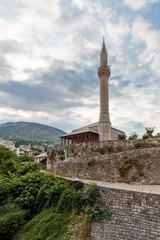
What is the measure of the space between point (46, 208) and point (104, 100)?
2209cm

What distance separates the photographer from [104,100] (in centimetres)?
2789

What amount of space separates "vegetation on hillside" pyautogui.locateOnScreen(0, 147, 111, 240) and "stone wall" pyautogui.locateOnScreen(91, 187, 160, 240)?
49 centimetres

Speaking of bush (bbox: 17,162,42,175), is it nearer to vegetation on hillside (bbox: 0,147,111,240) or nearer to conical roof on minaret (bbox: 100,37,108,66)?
vegetation on hillside (bbox: 0,147,111,240)

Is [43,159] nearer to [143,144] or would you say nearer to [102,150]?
[102,150]

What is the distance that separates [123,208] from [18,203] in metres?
7.99

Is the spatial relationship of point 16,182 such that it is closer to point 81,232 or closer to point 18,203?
point 18,203

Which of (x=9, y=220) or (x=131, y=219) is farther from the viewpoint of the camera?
(x=9, y=220)

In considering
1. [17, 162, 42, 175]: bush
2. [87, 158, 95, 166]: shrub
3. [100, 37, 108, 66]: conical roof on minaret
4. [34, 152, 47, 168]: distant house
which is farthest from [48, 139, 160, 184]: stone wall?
[34, 152, 47, 168]: distant house

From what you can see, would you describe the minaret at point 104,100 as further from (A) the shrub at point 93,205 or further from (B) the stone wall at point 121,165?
(A) the shrub at point 93,205

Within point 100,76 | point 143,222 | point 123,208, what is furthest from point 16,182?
point 100,76

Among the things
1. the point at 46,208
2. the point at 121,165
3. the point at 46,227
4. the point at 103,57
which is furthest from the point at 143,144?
the point at 103,57

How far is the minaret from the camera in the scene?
87.4 feet

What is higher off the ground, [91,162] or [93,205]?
[91,162]

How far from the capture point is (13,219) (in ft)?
29.2
